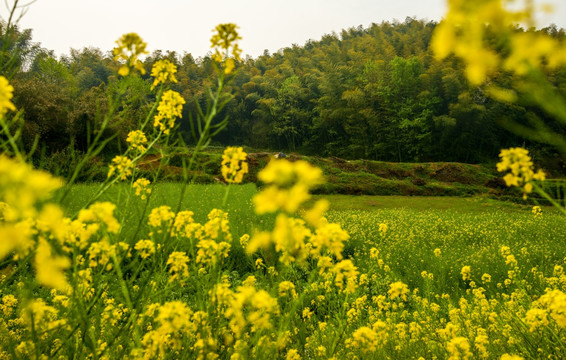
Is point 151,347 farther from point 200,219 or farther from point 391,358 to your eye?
point 200,219

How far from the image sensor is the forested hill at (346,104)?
21.0 metres

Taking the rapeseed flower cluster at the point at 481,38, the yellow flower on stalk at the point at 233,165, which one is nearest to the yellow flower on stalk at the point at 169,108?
the yellow flower on stalk at the point at 233,165

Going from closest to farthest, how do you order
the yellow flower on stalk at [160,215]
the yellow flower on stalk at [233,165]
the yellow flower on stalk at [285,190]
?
the yellow flower on stalk at [285,190] < the yellow flower on stalk at [233,165] < the yellow flower on stalk at [160,215]

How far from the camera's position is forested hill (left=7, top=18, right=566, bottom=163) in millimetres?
21016

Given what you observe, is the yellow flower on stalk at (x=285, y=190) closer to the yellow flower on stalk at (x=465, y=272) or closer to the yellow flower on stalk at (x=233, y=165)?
the yellow flower on stalk at (x=233, y=165)

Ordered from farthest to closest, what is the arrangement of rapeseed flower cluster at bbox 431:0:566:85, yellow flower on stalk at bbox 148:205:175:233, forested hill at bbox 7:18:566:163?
1. forested hill at bbox 7:18:566:163
2. yellow flower on stalk at bbox 148:205:175:233
3. rapeseed flower cluster at bbox 431:0:566:85

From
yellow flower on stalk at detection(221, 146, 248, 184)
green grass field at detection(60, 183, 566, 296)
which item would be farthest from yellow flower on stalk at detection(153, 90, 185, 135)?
green grass field at detection(60, 183, 566, 296)

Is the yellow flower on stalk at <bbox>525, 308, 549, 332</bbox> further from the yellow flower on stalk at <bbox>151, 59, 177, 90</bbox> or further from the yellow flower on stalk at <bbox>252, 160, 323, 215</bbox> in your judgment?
the yellow flower on stalk at <bbox>151, 59, 177, 90</bbox>

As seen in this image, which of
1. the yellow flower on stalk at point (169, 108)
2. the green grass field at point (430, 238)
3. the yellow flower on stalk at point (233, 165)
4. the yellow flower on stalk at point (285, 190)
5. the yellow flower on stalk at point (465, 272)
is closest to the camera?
the yellow flower on stalk at point (285, 190)

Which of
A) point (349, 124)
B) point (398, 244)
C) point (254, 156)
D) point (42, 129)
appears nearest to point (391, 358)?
point (398, 244)

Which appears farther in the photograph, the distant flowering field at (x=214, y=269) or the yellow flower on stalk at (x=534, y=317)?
the yellow flower on stalk at (x=534, y=317)

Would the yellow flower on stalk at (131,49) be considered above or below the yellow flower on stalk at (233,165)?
above

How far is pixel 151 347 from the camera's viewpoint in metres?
1.41

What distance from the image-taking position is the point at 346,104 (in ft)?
134
